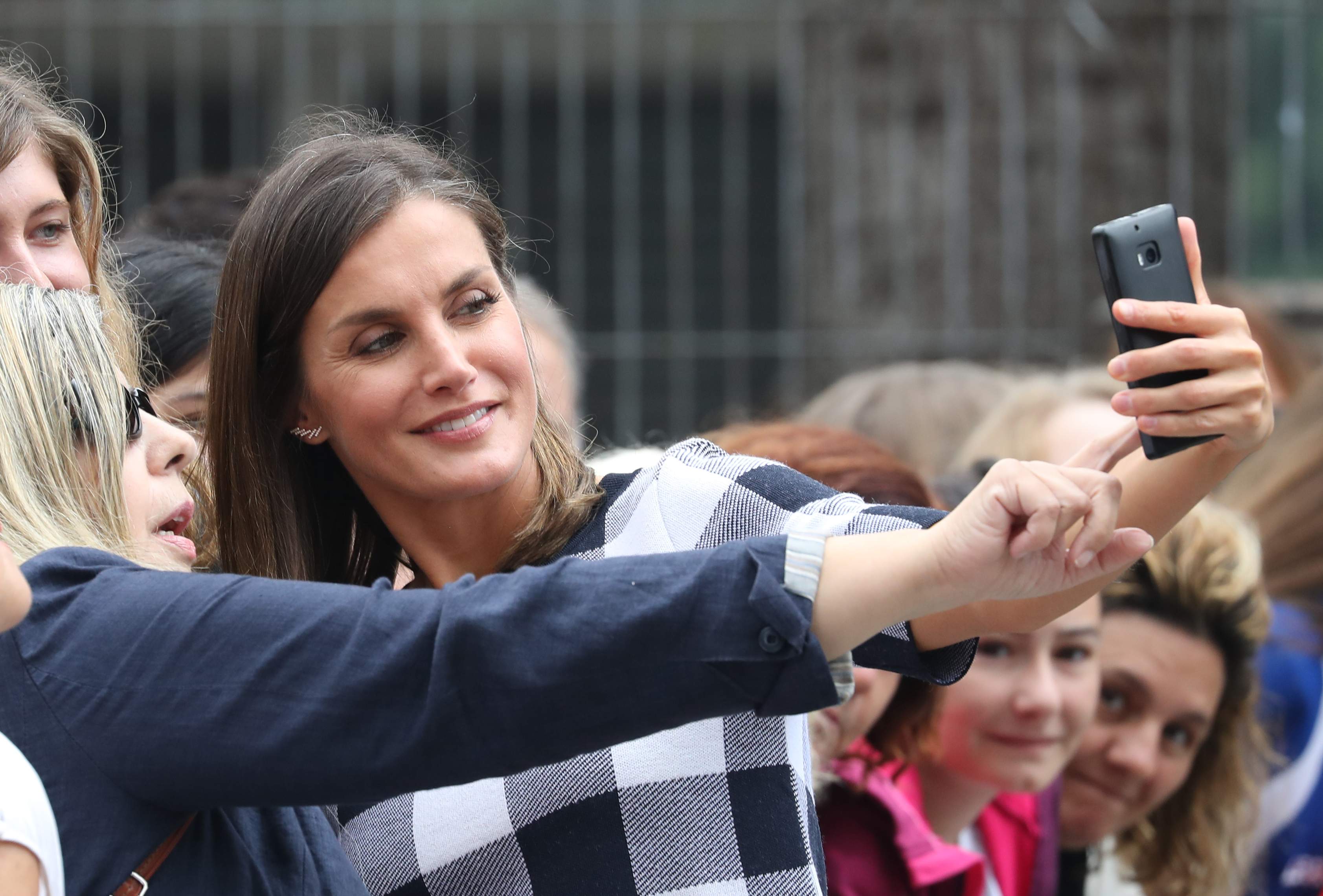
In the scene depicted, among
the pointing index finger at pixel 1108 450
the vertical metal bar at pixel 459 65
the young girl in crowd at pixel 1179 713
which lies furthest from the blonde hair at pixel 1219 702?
the vertical metal bar at pixel 459 65

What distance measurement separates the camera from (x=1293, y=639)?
341 cm

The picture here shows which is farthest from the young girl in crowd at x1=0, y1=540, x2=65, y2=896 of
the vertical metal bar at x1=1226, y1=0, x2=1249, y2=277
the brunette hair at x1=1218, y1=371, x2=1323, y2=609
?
the vertical metal bar at x1=1226, y1=0, x2=1249, y2=277

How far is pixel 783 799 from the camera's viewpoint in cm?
153

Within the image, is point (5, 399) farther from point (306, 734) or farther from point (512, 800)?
point (512, 800)

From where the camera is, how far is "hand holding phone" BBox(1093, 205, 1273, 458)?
1.35m

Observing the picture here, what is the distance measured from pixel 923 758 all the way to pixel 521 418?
118 centimetres

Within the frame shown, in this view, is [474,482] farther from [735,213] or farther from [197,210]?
[735,213]

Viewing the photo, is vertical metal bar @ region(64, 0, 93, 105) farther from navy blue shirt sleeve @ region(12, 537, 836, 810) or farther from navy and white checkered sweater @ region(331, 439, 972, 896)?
navy blue shirt sleeve @ region(12, 537, 836, 810)

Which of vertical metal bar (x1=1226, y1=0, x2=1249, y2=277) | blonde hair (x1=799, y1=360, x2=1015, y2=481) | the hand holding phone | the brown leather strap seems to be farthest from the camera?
vertical metal bar (x1=1226, y1=0, x2=1249, y2=277)

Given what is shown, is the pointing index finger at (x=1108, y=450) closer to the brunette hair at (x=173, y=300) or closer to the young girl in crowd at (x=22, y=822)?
the young girl in crowd at (x=22, y=822)

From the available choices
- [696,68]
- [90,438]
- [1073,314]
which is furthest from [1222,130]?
[90,438]

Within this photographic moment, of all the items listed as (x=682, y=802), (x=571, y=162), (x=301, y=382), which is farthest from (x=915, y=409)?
(x=571, y=162)

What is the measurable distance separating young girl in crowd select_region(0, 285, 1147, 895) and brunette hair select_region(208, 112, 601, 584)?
1.76 ft

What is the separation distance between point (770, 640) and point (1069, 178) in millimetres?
5584
